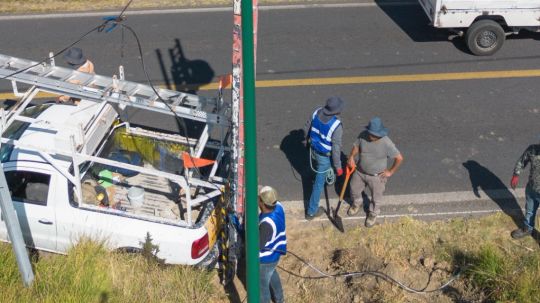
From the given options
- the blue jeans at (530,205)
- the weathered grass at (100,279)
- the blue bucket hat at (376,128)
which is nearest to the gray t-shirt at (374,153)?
the blue bucket hat at (376,128)

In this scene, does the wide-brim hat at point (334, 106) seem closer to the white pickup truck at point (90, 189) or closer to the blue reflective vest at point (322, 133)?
the blue reflective vest at point (322, 133)

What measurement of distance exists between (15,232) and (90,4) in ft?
34.6

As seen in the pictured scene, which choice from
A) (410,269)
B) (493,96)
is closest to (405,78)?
(493,96)

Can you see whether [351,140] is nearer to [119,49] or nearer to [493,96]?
[493,96]

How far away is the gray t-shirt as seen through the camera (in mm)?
8477

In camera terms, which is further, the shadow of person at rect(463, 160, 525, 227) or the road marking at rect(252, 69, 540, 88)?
the road marking at rect(252, 69, 540, 88)

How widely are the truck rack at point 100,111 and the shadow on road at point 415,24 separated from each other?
7440 mm

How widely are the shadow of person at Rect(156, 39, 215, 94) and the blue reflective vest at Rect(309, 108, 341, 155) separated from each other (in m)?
4.31

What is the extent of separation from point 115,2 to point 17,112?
29.5 feet

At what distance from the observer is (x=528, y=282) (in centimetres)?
732

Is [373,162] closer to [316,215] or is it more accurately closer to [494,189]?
[316,215]

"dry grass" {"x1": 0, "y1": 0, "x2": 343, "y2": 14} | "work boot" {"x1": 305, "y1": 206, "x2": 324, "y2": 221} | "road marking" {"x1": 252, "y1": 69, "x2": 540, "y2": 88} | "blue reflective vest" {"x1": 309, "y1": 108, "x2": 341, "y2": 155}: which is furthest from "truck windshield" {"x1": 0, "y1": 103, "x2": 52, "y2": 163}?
"dry grass" {"x1": 0, "y1": 0, "x2": 343, "y2": 14}

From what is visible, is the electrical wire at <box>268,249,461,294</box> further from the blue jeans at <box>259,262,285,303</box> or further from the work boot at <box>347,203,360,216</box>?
the work boot at <box>347,203,360,216</box>

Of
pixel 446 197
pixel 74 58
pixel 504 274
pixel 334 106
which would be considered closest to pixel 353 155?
pixel 334 106
